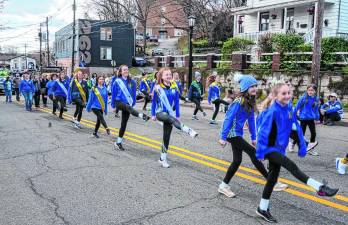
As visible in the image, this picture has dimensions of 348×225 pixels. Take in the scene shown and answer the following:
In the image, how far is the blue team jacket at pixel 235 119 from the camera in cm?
520

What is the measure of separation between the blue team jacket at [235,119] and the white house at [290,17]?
21.9 m

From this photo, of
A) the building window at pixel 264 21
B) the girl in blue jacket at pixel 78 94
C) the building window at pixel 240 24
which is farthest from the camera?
the building window at pixel 240 24

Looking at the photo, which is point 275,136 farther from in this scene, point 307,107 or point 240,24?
point 240,24

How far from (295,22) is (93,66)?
2966 centimetres

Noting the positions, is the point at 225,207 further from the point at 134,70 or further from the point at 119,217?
the point at 134,70

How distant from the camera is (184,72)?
91.7ft

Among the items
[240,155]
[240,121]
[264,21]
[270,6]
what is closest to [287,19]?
[270,6]

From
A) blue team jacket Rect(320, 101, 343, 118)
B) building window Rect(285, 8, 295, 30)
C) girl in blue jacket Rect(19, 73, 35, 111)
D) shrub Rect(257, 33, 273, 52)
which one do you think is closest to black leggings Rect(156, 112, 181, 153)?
blue team jacket Rect(320, 101, 343, 118)

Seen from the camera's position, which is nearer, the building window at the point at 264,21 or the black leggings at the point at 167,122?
the black leggings at the point at 167,122

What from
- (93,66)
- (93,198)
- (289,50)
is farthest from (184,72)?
(93,66)

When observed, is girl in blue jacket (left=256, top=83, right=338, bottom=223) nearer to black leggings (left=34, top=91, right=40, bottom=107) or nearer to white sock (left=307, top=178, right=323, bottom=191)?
white sock (left=307, top=178, right=323, bottom=191)

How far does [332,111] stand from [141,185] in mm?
9099

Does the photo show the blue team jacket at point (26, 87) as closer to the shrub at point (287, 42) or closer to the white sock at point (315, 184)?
the shrub at point (287, 42)

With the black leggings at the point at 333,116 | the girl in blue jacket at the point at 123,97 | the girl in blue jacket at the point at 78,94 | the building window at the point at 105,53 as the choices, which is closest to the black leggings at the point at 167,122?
the girl in blue jacket at the point at 123,97
